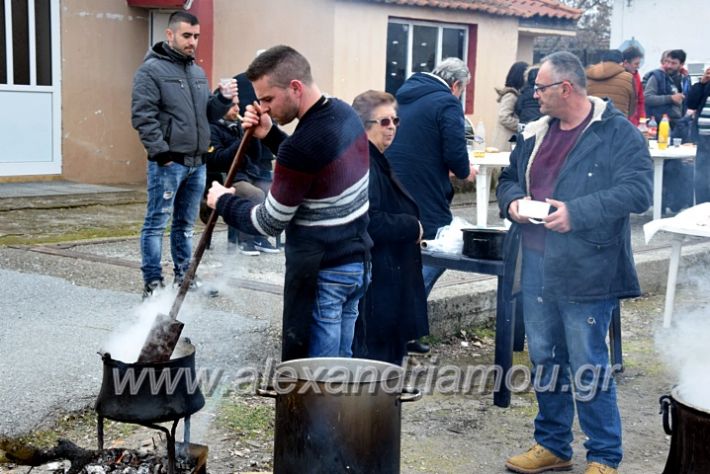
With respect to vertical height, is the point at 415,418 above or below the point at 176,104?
below

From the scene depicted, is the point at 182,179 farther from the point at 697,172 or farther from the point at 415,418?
the point at 697,172

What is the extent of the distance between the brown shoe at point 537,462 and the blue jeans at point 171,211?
2990 millimetres

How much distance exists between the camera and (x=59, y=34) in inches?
497

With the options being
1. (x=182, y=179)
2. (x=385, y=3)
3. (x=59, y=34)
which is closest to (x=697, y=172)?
(x=385, y=3)

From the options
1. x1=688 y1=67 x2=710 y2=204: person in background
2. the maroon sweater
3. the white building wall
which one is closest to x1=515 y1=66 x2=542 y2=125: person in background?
x1=688 y1=67 x2=710 y2=204: person in background

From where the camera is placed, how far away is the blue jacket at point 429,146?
6246 mm

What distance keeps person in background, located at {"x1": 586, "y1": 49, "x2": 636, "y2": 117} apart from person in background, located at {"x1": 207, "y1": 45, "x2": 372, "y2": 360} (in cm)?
785

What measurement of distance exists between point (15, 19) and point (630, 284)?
33.6 ft

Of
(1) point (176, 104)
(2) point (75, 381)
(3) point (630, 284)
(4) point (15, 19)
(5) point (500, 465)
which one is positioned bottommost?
(5) point (500, 465)

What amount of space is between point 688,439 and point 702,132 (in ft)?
26.5

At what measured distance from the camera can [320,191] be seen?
12.8 ft

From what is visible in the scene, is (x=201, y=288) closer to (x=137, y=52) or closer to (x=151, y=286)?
(x=151, y=286)

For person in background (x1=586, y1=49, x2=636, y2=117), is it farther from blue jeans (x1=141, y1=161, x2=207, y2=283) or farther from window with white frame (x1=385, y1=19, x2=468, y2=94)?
blue jeans (x1=141, y1=161, x2=207, y2=283)

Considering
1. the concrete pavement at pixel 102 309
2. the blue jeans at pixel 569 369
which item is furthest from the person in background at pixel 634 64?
the blue jeans at pixel 569 369
